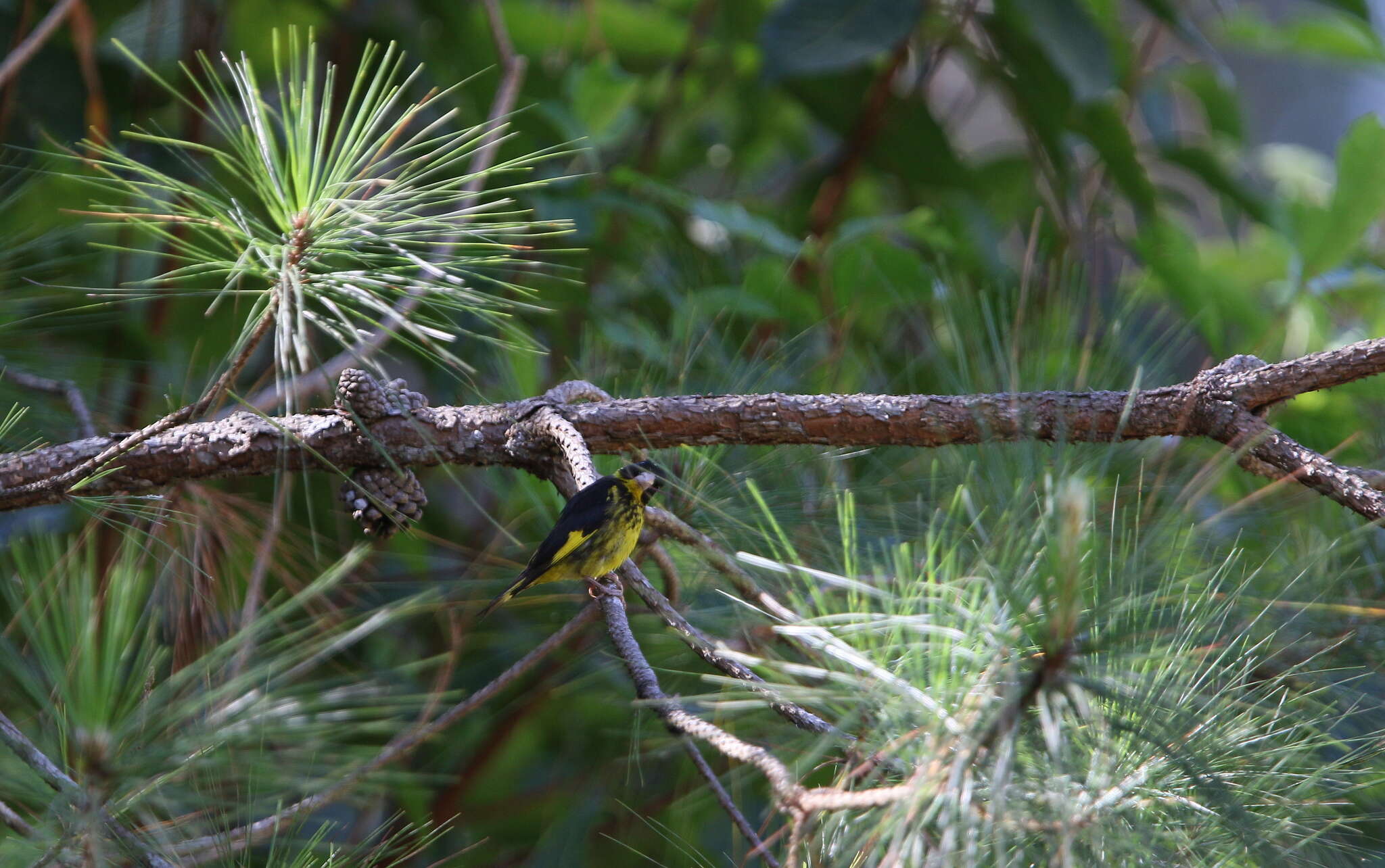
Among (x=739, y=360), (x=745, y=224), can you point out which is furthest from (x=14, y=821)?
(x=745, y=224)

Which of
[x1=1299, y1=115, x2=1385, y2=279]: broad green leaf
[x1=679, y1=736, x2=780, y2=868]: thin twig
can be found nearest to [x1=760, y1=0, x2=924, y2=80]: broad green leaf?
[x1=1299, y1=115, x2=1385, y2=279]: broad green leaf

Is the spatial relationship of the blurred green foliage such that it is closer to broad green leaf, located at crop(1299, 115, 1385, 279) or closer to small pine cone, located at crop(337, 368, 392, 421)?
broad green leaf, located at crop(1299, 115, 1385, 279)

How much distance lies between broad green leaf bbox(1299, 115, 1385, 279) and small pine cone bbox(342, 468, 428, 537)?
1.14 m

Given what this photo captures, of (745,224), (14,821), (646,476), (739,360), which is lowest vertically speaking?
(14,821)

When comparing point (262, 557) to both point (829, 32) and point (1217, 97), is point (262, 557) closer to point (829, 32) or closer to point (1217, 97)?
point (829, 32)

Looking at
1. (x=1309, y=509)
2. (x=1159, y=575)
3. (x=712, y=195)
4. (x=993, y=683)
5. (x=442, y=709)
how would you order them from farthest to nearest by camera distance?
(x=712, y=195) < (x=442, y=709) < (x=1309, y=509) < (x=1159, y=575) < (x=993, y=683)

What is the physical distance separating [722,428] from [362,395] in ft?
0.84

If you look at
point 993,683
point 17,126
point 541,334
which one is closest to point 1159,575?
point 993,683

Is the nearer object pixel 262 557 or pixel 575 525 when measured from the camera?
pixel 575 525

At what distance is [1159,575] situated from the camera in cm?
61

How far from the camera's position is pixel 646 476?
82 centimetres

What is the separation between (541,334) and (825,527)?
0.81 m

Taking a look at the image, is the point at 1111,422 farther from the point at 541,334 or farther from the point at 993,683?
the point at 541,334

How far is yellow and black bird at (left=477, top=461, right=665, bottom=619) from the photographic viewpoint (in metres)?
0.70
